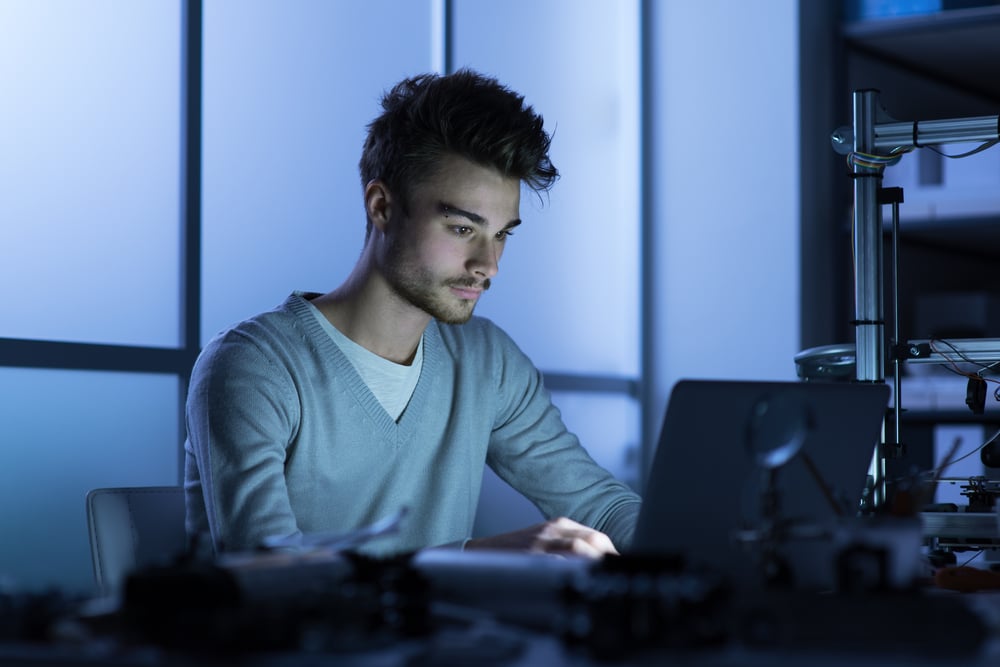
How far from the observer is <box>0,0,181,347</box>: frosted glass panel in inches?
80.4

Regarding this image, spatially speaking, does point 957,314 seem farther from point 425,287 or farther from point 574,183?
point 425,287

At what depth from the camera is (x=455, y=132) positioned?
1695mm

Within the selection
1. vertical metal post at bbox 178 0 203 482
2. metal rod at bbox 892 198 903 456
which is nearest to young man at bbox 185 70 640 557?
metal rod at bbox 892 198 903 456

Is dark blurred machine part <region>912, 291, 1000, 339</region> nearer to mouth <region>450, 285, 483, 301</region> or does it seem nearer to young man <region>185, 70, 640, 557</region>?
young man <region>185, 70, 640, 557</region>

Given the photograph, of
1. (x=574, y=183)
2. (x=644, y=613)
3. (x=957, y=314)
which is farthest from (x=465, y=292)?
(x=957, y=314)

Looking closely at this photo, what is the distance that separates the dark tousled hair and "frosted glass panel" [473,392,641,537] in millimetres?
1563

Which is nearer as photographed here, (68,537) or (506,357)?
(506,357)

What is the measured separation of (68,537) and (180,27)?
99 centimetres

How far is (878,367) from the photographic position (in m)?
1.43

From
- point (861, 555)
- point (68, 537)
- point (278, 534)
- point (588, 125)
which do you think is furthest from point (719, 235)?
point (861, 555)

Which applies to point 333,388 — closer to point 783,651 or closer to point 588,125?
point 783,651

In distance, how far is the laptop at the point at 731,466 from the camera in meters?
1.02

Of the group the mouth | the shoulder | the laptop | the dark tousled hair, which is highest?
Answer: the dark tousled hair

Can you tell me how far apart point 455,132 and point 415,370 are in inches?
13.9
